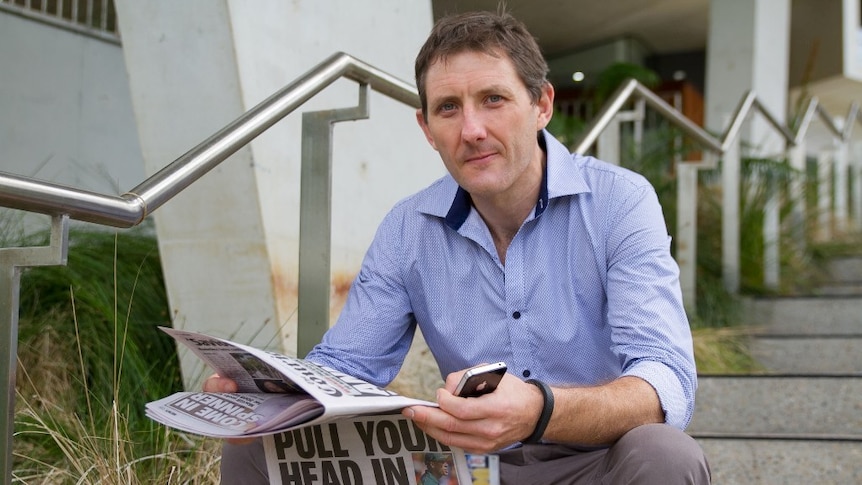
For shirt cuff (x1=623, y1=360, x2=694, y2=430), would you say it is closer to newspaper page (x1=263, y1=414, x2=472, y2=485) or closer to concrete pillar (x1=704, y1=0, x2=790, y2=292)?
newspaper page (x1=263, y1=414, x2=472, y2=485)

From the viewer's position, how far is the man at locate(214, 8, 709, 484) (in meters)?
1.48

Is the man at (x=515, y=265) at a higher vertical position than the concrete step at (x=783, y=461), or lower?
higher

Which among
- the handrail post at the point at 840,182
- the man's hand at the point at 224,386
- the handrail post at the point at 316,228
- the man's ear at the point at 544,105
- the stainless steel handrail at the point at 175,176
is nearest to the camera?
the stainless steel handrail at the point at 175,176

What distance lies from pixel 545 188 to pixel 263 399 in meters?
0.64

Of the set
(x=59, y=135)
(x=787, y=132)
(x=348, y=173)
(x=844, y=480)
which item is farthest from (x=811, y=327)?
(x=59, y=135)

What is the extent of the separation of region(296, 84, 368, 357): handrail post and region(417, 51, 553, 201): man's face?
45cm

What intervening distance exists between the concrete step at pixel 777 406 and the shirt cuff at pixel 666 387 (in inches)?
57.5

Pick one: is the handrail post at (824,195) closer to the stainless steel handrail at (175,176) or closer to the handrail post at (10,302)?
the stainless steel handrail at (175,176)

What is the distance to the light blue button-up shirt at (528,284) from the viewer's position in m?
1.55

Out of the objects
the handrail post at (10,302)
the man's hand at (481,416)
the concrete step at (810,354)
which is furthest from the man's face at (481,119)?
the concrete step at (810,354)

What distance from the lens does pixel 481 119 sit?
158cm

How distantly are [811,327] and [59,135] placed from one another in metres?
3.87

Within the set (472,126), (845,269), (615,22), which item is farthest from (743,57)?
(472,126)

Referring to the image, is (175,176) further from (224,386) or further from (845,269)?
(845,269)
